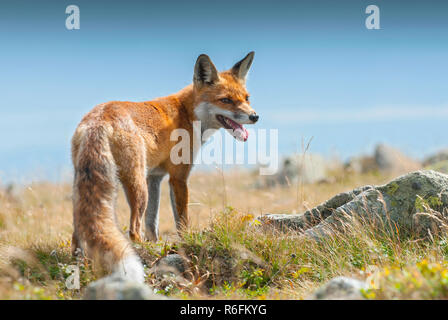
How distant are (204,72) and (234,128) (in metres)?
1.05

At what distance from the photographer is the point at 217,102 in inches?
265

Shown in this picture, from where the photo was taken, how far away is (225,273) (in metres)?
5.15

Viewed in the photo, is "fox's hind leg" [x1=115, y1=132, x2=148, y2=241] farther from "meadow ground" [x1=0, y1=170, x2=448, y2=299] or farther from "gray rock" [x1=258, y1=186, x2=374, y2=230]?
"gray rock" [x1=258, y1=186, x2=374, y2=230]

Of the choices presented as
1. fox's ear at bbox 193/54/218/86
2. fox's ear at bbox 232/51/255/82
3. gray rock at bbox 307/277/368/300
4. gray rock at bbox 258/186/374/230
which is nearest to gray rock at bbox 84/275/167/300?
gray rock at bbox 307/277/368/300

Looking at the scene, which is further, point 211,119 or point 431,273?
point 211,119

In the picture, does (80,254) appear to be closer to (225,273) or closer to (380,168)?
(225,273)

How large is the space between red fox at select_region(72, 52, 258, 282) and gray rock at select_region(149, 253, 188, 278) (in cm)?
52

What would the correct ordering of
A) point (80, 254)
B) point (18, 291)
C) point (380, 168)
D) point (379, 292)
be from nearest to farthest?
point (379, 292)
point (18, 291)
point (80, 254)
point (380, 168)

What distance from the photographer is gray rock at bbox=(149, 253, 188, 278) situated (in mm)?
5047

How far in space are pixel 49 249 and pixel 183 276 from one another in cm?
204

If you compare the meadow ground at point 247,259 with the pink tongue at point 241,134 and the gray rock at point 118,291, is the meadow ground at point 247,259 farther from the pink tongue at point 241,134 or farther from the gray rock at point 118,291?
the pink tongue at point 241,134

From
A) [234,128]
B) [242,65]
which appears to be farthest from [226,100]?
[242,65]

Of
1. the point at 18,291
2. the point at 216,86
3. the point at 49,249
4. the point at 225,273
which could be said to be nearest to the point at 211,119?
the point at 216,86

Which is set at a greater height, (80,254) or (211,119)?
(211,119)
